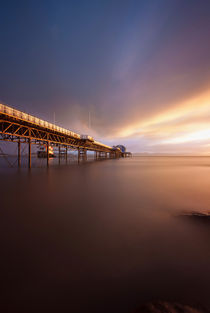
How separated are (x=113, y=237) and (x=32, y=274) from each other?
72.8 inches

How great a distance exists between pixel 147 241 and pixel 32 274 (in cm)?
252

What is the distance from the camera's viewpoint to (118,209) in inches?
198

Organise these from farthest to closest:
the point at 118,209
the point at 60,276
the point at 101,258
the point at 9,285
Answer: the point at 118,209
the point at 101,258
the point at 60,276
the point at 9,285

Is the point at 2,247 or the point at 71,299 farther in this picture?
the point at 2,247

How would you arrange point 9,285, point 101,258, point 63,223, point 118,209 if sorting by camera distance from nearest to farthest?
point 9,285
point 101,258
point 63,223
point 118,209

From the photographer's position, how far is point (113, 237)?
10.3 ft

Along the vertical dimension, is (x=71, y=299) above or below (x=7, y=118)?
below

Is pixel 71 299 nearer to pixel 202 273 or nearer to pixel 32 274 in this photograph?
pixel 32 274

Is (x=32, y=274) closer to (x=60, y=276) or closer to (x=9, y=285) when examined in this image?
(x=9, y=285)

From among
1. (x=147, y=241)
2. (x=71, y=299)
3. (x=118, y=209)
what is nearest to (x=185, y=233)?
(x=147, y=241)

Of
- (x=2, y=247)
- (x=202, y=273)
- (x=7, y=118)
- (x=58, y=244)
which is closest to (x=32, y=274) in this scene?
(x=58, y=244)

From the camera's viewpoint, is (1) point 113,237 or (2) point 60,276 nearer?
(2) point 60,276

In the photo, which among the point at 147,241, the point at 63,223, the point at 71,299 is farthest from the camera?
the point at 63,223

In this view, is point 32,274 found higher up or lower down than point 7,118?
lower down
